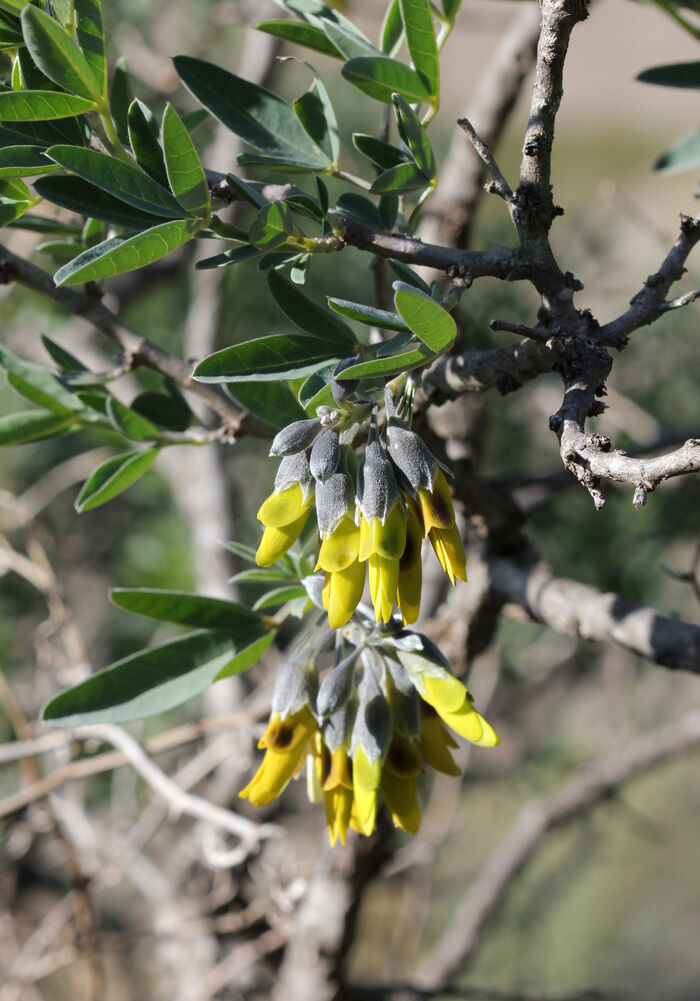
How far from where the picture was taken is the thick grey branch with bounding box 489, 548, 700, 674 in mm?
642

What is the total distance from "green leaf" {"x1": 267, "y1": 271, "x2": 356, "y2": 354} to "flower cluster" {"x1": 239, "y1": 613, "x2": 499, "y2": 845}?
187 millimetres

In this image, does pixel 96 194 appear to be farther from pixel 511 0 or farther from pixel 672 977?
pixel 672 977

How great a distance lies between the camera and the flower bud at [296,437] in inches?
17.7

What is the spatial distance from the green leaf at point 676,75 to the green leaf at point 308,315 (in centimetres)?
42

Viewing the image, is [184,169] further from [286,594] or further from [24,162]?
[286,594]

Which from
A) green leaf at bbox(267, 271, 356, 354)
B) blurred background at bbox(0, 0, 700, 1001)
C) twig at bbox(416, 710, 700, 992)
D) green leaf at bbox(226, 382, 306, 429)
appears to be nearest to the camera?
green leaf at bbox(267, 271, 356, 354)

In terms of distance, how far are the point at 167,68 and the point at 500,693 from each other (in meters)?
1.42

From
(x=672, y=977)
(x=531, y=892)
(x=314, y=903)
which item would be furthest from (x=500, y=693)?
(x=672, y=977)

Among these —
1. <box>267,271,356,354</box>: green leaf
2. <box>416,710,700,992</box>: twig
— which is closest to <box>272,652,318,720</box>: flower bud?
<box>267,271,356,354</box>: green leaf

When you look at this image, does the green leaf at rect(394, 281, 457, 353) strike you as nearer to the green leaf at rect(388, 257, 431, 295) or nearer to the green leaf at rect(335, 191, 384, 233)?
the green leaf at rect(388, 257, 431, 295)

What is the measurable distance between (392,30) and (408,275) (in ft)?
0.93

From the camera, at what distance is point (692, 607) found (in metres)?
1.64

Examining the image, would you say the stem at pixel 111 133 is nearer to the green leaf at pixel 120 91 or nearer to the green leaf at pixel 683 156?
the green leaf at pixel 120 91

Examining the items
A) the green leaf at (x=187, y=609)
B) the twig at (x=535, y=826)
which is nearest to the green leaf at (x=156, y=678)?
the green leaf at (x=187, y=609)
